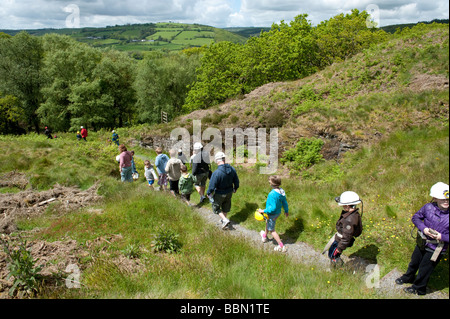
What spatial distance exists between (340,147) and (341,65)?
39.4 ft

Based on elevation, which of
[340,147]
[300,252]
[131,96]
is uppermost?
[131,96]

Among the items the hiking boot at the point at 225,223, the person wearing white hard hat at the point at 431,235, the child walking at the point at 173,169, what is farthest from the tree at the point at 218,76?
the person wearing white hard hat at the point at 431,235

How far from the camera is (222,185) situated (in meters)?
7.68

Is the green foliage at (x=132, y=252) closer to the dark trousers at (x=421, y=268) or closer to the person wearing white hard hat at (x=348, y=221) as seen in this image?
the person wearing white hard hat at (x=348, y=221)

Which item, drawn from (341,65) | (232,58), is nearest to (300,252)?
(341,65)

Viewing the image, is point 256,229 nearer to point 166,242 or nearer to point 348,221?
point 166,242

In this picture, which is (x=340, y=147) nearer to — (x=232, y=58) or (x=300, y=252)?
(x=300, y=252)

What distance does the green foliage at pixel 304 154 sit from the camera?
13227 mm

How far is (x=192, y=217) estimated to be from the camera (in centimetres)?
813

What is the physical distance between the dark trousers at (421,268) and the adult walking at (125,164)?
31.4 ft
